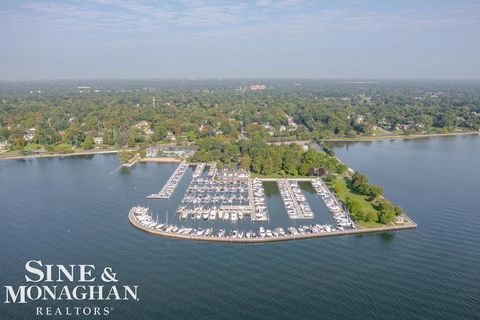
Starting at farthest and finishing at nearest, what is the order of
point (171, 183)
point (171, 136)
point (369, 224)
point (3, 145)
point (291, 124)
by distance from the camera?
point (291, 124) < point (171, 136) < point (3, 145) < point (171, 183) < point (369, 224)

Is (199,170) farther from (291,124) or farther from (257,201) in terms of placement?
(291,124)

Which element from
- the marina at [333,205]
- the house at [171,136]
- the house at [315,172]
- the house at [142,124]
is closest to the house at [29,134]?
the house at [142,124]

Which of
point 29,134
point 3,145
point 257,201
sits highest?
point 29,134

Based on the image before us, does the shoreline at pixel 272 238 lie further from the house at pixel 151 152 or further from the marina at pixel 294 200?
the house at pixel 151 152

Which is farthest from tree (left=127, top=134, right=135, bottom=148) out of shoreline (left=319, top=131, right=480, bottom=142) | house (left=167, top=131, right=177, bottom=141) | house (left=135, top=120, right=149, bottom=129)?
shoreline (left=319, top=131, right=480, bottom=142)

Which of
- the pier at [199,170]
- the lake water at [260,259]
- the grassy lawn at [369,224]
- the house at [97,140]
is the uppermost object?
the house at [97,140]

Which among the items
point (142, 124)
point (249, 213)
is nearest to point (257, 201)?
point (249, 213)
